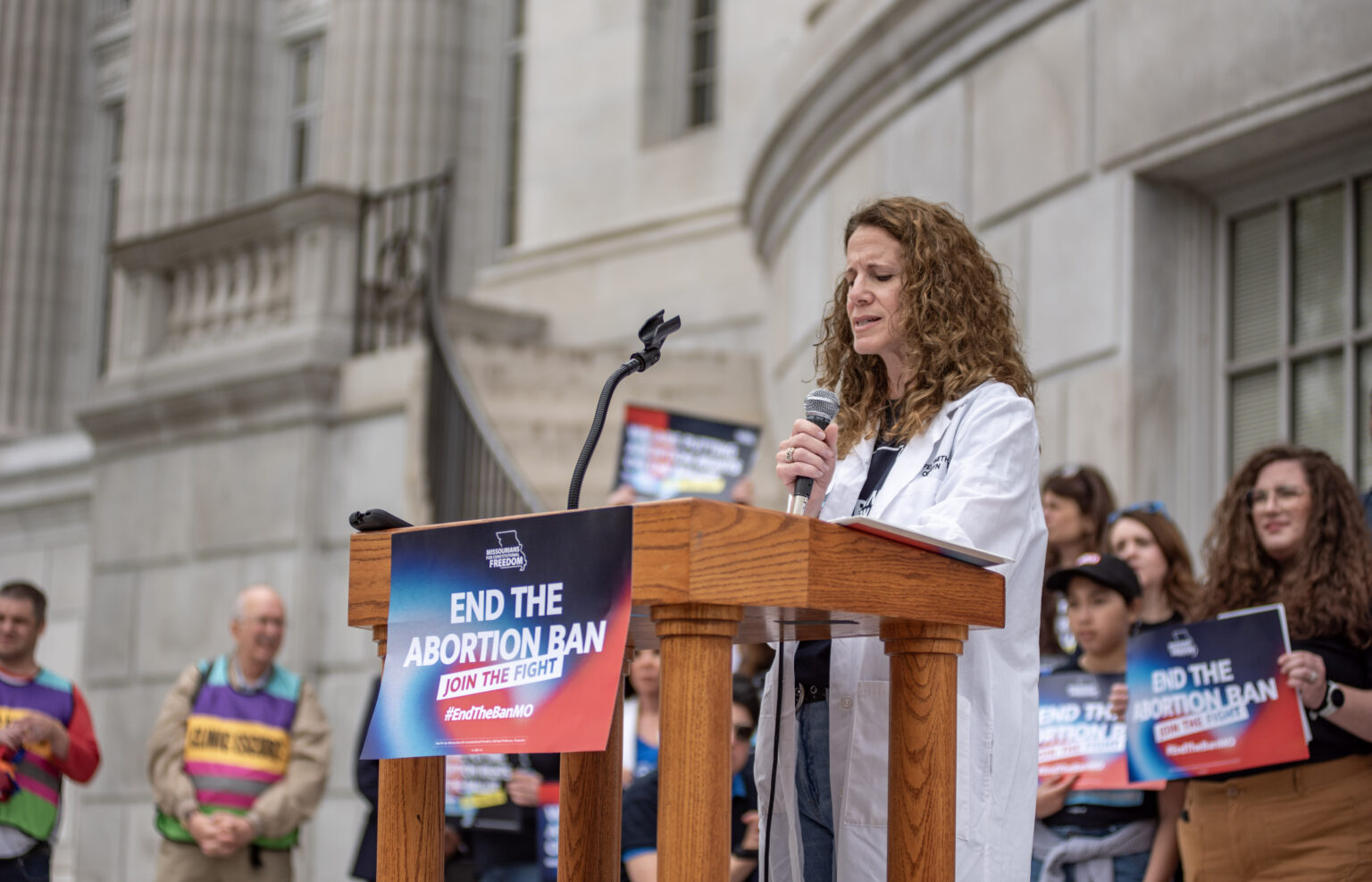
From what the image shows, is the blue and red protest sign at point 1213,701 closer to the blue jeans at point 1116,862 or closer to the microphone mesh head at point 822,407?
the blue jeans at point 1116,862

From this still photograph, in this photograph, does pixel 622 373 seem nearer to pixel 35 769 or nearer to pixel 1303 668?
pixel 1303 668

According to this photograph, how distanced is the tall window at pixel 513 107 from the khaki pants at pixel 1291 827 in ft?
55.3

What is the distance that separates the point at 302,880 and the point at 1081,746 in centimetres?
812

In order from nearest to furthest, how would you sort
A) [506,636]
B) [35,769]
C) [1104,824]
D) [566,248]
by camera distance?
[506,636]
[1104,824]
[35,769]
[566,248]

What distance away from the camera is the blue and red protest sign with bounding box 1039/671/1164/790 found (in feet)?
18.5

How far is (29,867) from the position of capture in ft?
24.3

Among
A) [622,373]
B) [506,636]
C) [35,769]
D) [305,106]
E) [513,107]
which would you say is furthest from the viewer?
[305,106]

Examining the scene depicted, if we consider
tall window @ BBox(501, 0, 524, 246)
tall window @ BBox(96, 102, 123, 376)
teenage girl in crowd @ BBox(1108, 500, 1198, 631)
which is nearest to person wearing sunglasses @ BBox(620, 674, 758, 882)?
teenage girl in crowd @ BBox(1108, 500, 1198, 631)

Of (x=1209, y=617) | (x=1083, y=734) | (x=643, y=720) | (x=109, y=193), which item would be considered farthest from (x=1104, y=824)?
(x=109, y=193)

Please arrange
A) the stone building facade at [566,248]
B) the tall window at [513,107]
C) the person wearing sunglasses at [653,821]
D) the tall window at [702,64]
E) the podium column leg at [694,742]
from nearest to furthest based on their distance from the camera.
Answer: the podium column leg at [694,742] → the person wearing sunglasses at [653,821] → the stone building facade at [566,248] → the tall window at [702,64] → the tall window at [513,107]

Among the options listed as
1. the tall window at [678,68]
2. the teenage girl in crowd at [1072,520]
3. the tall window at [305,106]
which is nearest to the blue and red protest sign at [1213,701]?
the teenage girl in crowd at [1072,520]

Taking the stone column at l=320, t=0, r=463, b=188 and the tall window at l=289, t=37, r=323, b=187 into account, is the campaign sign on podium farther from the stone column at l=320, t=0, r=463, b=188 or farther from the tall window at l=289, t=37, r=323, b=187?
the tall window at l=289, t=37, r=323, b=187

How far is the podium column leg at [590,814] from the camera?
3.71 m

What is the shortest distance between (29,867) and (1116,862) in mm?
4564
